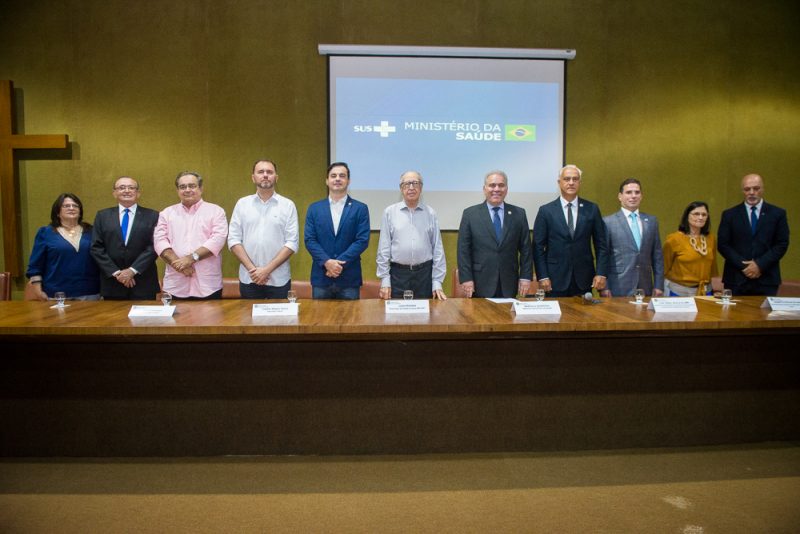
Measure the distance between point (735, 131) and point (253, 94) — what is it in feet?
16.7

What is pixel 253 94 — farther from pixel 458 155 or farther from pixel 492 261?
pixel 492 261

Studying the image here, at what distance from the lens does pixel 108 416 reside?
7.79 ft

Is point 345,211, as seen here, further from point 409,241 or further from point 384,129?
point 384,129

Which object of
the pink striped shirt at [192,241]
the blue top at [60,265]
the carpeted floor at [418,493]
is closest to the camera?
the carpeted floor at [418,493]

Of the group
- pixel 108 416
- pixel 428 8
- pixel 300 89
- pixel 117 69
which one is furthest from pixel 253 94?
pixel 108 416

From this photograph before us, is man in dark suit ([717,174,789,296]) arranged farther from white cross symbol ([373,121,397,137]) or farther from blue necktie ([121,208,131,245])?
blue necktie ([121,208,131,245])

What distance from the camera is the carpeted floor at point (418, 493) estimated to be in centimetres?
187

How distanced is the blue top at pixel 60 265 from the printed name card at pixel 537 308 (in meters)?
2.90

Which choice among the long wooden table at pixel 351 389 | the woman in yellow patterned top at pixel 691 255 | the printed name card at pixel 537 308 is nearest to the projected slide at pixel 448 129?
the woman in yellow patterned top at pixel 691 255

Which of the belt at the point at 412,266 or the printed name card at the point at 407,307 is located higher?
the belt at the point at 412,266

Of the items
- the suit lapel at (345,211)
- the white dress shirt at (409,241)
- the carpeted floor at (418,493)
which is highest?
the suit lapel at (345,211)

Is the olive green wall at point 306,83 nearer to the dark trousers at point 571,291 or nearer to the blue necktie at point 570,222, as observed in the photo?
the blue necktie at point 570,222

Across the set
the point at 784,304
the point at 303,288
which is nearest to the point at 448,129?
the point at 303,288

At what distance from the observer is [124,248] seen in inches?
132
